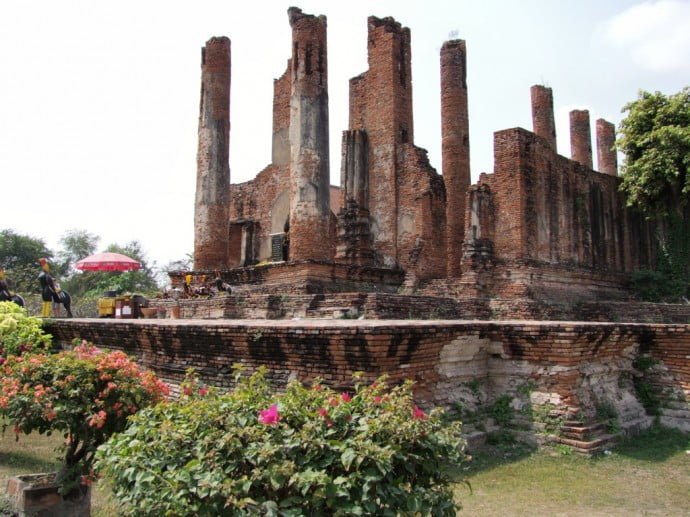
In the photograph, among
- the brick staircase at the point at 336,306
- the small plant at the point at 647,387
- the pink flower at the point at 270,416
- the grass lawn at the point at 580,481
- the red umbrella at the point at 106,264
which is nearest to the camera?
the pink flower at the point at 270,416

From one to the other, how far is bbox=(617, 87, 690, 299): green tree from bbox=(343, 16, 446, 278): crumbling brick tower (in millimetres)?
6324

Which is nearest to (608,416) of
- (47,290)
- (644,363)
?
(644,363)

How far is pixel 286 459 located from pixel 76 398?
207cm

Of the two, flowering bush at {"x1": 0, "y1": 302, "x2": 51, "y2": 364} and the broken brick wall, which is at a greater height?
the broken brick wall

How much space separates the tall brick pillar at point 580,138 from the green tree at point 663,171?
18.4 ft

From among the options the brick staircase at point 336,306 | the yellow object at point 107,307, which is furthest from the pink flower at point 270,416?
the yellow object at point 107,307

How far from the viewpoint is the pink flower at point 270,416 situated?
3041mm

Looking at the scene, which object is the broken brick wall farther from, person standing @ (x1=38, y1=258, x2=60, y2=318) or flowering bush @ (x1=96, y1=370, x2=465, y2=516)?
flowering bush @ (x1=96, y1=370, x2=465, y2=516)

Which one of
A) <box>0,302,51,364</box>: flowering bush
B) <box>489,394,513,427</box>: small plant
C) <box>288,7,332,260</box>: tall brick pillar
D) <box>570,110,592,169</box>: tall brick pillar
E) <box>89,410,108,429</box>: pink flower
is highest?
<box>570,110,592,169</box>: tall brick pillar

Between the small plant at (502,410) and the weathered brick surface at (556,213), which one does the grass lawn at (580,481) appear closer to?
the small plant at (502,410)

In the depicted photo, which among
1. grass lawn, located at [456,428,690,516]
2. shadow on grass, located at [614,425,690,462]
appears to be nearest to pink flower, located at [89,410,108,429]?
grass lawn, located at [456,428,690,516]

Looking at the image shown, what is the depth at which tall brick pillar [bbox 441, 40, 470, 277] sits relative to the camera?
71.1 ft

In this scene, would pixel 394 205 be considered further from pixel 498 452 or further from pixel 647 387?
pixel 498 452

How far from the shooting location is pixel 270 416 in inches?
120
